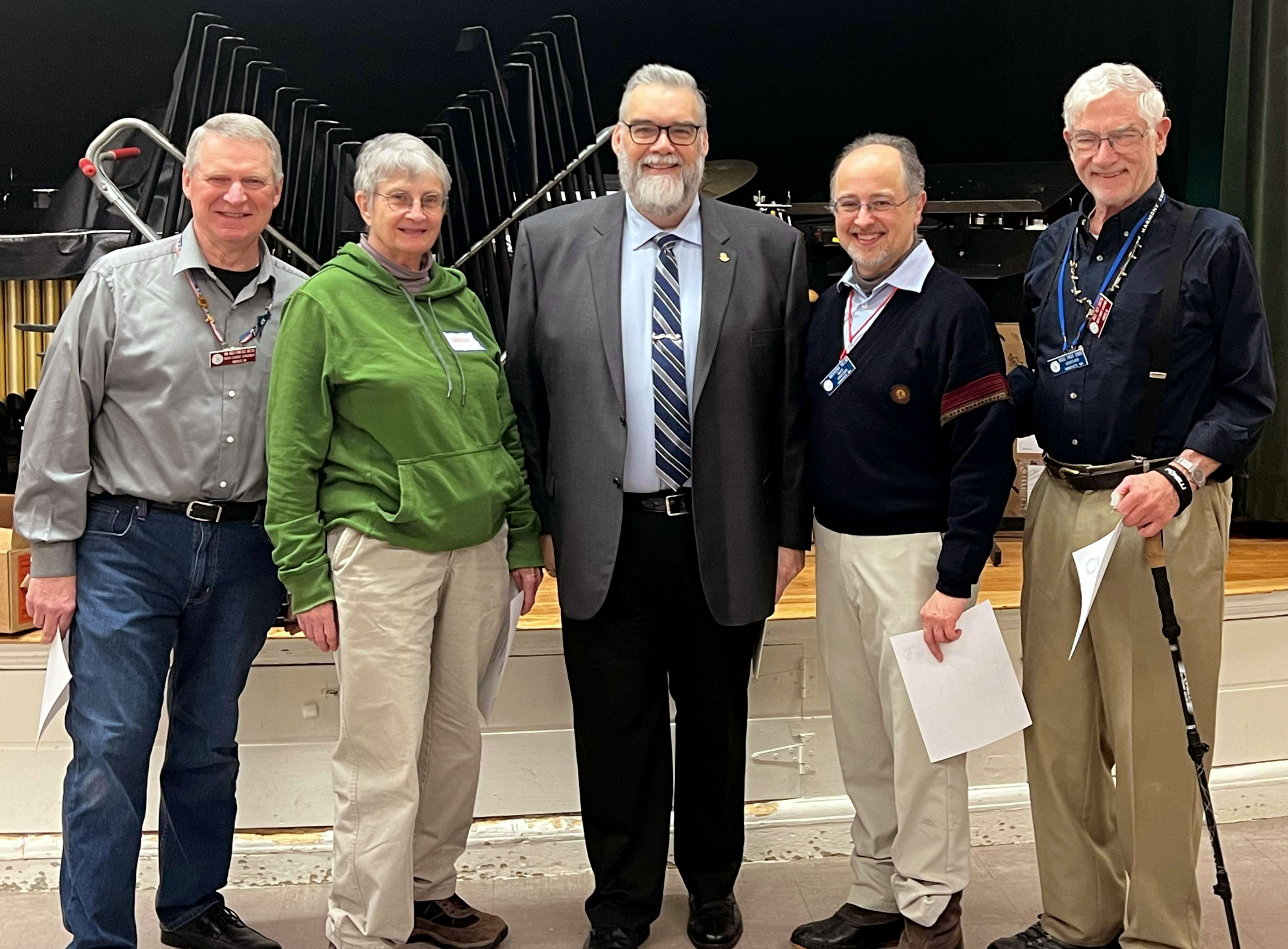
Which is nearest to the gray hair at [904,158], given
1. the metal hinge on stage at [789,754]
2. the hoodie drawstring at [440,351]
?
the hoodie drawstring at [440,351]

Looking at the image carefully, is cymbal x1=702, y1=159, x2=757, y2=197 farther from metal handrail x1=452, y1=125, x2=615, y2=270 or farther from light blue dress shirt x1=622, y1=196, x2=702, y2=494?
light blue dress shirt x1=622, y1=196, x2=702, y2=494

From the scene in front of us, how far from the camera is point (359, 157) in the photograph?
243 cm

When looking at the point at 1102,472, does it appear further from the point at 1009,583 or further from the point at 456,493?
the point at 1009,583

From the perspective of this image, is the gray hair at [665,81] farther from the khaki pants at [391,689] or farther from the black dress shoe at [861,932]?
the black dress shoe at [861,932]

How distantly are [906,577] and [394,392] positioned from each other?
42.7 inches

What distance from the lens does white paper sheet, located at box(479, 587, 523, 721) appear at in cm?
263

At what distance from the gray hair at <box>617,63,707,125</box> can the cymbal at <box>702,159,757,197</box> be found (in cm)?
206

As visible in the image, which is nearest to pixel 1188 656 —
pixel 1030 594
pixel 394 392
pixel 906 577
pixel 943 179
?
pixel 1030 594

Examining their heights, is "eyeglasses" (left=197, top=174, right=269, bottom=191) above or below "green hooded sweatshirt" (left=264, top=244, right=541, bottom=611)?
above

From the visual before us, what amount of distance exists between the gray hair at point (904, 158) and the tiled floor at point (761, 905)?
169 centimetres

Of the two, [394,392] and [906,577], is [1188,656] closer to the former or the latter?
[906,577]

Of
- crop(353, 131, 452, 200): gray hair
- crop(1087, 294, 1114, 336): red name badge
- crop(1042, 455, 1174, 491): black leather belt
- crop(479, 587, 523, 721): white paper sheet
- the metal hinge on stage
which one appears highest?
crop(353, 131, 452, 200): gray hair

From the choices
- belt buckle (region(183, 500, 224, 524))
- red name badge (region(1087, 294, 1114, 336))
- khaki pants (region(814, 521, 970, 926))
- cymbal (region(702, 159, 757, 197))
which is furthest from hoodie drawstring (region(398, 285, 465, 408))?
cymbal (region(702, 159, 757, 197))

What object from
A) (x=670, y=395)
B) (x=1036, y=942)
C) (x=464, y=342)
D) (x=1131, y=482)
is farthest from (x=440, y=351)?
(x=1036, y=942)
